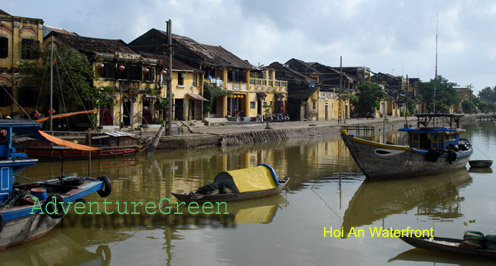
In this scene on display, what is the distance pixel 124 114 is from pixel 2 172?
23359 mm

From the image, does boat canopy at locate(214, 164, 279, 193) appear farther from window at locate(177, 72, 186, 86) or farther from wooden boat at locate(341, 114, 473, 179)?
window at locate(177, 72, 186, 86)

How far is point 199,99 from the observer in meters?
39.8

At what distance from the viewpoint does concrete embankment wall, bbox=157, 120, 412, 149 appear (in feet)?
100

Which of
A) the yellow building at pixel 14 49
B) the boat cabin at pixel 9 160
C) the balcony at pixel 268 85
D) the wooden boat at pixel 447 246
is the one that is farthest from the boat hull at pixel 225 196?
the balcony at pixel 268 85

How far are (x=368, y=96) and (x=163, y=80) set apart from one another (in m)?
35.8

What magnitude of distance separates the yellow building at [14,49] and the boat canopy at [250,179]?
1957 centimetres

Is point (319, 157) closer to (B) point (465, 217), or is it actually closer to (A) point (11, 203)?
(B) point (465, 217)

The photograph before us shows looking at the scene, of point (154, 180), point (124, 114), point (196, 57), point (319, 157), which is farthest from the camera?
point (196, 57)

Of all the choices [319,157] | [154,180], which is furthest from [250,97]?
[154,180]

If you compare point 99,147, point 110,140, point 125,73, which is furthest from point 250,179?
point 125,73

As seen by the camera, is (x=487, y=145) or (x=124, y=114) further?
(x=487, y=145)

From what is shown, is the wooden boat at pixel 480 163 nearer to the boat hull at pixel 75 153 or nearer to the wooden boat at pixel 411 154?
the wooden boat at pixel 411 154

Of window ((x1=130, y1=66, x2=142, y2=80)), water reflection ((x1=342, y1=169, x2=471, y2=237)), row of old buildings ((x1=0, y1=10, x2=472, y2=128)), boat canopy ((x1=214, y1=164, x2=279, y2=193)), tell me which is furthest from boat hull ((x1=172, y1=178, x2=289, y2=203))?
window ((x1=130, y1=66, x2=142, y2=80))

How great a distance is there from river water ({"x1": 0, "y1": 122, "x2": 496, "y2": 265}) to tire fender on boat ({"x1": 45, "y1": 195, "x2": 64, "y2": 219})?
79 centimetres
